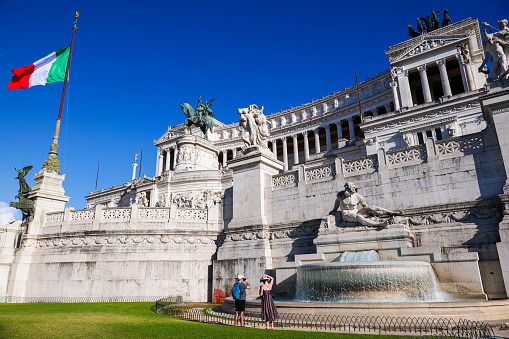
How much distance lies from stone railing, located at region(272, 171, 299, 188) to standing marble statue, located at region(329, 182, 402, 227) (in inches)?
135

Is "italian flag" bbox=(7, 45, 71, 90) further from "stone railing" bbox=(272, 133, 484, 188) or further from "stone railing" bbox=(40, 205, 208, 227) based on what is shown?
"stone railing" bbox=(272, 133, 484, 188)

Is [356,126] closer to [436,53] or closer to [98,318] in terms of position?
[436,53]

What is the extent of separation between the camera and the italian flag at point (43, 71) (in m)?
26.5

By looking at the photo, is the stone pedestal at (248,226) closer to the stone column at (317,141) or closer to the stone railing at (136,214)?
the stone railing at (136,214)

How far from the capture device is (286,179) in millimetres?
17953

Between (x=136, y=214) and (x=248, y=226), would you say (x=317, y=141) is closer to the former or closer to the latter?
(x=248, y=226)

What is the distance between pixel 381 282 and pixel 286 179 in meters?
8.58

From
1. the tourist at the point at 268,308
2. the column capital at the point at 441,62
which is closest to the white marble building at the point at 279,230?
the tourist at the point at 268,308

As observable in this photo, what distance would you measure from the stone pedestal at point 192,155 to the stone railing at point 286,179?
88.2ft

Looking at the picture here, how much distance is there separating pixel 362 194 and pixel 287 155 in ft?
193

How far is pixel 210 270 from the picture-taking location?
60.3ft

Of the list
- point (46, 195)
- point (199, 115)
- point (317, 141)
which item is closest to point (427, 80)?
point (317, 141)

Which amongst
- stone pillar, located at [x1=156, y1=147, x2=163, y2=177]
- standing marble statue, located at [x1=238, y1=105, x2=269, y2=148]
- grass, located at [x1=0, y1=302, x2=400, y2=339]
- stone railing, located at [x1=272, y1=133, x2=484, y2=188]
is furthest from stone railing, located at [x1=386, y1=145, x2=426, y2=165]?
stone pillar, located at [x1=156, y1=147, x2=163, y2=177]

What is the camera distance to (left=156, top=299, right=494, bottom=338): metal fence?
726 cm
